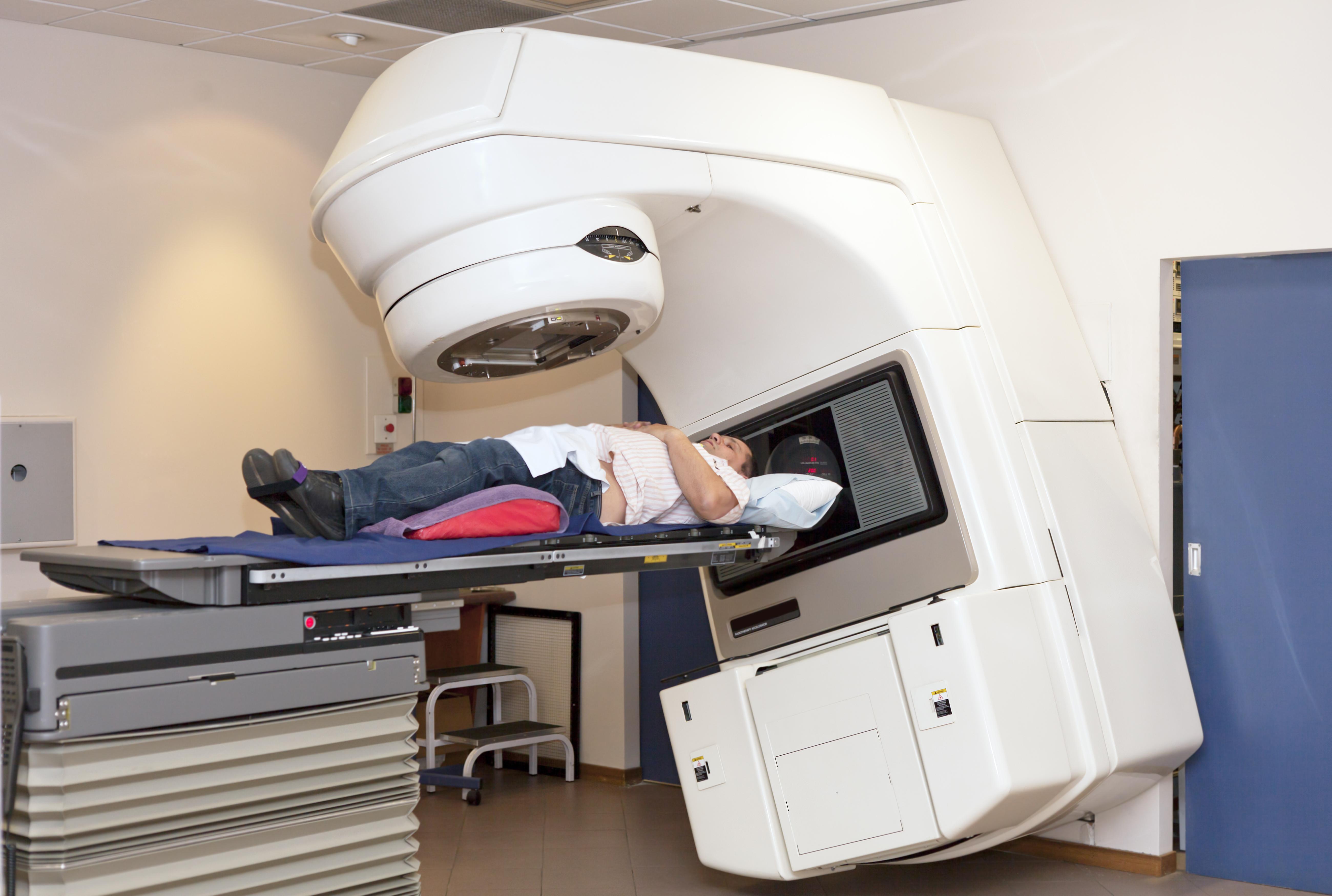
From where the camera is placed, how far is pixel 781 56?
4.26 meters

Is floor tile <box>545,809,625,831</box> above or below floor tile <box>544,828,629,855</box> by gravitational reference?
above

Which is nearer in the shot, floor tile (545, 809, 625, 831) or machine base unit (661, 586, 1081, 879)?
machine base unit (661, 586, 1081, 879)

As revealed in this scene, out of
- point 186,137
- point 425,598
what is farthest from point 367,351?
point 425,598

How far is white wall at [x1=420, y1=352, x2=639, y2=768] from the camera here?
482cm

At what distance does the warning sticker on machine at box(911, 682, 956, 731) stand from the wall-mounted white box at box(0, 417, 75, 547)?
2.73 m

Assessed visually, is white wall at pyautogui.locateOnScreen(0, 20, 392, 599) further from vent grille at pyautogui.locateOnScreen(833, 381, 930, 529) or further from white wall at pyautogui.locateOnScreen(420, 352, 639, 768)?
vent grille at pyautogui.locateOnScreen(833, 381, 930, 529)

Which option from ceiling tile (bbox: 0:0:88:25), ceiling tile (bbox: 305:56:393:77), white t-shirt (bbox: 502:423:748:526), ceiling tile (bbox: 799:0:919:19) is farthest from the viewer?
ceiling tile (bbox: 305:56:393:77)

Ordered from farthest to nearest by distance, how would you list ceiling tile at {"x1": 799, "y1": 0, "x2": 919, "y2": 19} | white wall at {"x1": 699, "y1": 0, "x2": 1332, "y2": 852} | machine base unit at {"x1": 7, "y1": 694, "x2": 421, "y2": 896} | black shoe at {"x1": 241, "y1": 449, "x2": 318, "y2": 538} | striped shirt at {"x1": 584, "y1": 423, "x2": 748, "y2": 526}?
ceiling tile at {"x1": 799, "y1": 0, "x2": 919, "y2": 19}
white wall at {"x1": 699, "y1": 0, "x2": 1332, "y2": 852}
striped shirt at {"x1": 584, "y1": 423, "x2": 748, "y2": 526}
black shoe at {"x1": 241, "y1": 449, "x2": 318, "y2": 538}
machine base unit at {"x1": 7, "y1": 694, "x2": 421, "y2": 896}

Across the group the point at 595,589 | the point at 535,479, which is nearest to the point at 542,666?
the point at 595,589

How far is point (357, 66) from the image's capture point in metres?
4.55

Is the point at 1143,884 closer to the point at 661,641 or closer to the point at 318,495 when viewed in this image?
the point at 661,641

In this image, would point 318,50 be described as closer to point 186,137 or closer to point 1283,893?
point 186,137

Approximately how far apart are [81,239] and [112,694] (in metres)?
2.49

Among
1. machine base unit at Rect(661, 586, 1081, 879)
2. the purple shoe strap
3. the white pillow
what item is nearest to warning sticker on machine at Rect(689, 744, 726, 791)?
machine base unit at Rect(661, 586, 1081, 879)
